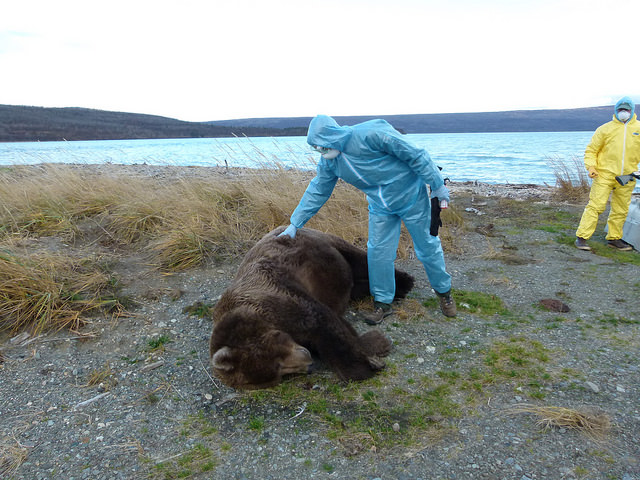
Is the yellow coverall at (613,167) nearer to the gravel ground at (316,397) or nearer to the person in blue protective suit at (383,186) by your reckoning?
the gravel ground at (316,397)

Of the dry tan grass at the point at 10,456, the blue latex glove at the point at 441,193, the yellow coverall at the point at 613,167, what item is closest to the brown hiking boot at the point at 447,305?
the blue latex glove at the point at 441,193

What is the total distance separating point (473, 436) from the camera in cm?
250

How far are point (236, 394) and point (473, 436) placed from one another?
5.54 ft

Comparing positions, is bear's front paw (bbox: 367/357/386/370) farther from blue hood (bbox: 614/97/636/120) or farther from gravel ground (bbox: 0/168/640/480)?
blue hood (bbox: 614/97/636/120)

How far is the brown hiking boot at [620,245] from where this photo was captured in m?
6.10

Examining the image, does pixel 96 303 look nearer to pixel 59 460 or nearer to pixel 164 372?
pixel 164 372

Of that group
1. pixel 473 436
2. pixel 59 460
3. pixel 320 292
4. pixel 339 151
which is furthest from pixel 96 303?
pixel 473 436

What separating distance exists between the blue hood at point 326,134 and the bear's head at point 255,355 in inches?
65.9

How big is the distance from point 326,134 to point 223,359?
6.82 ft

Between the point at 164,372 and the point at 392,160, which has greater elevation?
the point at 392,160

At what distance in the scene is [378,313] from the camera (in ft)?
13.5

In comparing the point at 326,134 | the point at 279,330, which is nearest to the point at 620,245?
the point at 326,134

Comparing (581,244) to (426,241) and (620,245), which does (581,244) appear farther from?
(426,241)

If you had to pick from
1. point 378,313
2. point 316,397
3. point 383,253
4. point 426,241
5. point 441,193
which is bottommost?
point 316,397
